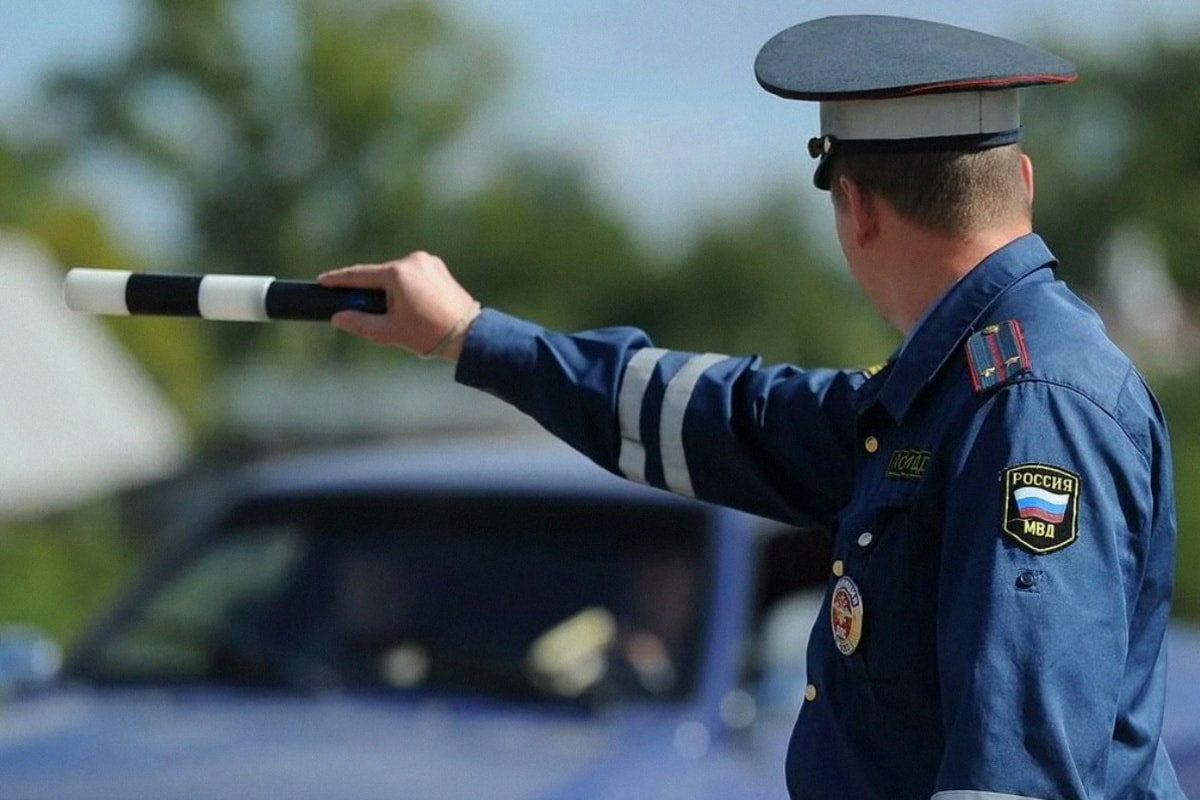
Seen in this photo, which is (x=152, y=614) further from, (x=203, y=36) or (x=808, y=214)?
(x=203, y=36)

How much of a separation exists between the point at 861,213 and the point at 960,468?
1.09ft

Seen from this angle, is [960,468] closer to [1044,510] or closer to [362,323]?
[1044,510]

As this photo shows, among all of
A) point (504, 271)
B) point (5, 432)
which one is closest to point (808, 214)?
point (504, 271)

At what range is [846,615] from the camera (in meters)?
2.09

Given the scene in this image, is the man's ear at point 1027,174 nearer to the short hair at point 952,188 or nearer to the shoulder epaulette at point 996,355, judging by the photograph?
the short hair at point 952,188

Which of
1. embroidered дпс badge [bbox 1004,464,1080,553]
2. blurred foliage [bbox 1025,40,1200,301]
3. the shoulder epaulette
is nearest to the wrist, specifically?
the shoulder epaulette

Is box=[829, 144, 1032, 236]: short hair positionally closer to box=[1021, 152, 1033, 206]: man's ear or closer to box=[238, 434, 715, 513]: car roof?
box=[1021, 152, 1033, 206]: man's ear

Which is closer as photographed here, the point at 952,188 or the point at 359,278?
the point at 952,188

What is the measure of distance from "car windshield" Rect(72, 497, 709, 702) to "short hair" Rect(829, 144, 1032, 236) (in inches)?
86.3

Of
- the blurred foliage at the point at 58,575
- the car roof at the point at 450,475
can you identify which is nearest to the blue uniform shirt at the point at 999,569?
the car roof at the point at 450,475

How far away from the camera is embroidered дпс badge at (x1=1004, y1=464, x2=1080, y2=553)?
1.88 meters

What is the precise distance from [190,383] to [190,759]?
41.3m

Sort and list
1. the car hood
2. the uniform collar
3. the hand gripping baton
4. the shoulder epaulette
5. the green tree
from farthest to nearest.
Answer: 1. the green tree
2. the car hood
3. the hand gripping baton
4. the uniform collar
5. the shoulder epaulette

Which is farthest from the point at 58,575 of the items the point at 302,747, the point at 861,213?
the point at 861,213
